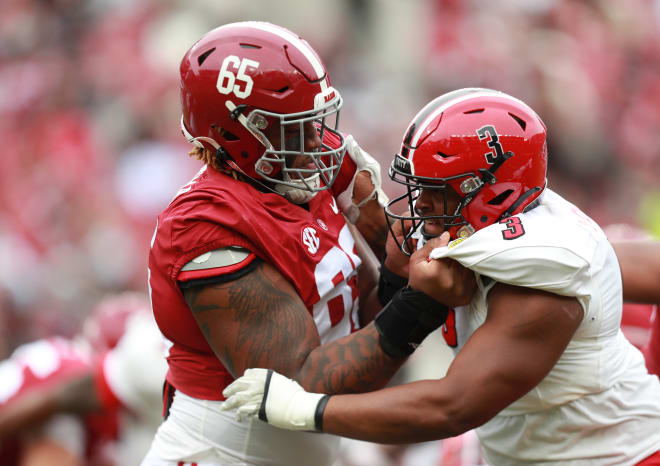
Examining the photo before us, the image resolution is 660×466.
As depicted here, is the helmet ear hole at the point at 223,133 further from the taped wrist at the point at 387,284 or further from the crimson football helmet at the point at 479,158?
the taped wrist at the point at 387,284

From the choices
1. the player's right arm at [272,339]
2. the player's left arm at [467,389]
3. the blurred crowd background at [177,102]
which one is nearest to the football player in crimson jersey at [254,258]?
the player's right arm at [272,339]

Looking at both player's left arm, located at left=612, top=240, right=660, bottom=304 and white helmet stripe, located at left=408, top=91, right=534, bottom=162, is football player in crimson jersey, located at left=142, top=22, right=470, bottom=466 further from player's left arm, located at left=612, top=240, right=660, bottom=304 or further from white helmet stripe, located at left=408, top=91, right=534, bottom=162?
player's left arm, located at left=612, top=240, right=660, bottom=304

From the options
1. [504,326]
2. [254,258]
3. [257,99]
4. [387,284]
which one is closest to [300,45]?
[257,99]

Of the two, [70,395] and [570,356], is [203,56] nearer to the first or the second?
[570,356]

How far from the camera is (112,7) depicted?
8555mm

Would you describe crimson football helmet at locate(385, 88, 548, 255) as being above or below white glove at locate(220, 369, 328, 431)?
above

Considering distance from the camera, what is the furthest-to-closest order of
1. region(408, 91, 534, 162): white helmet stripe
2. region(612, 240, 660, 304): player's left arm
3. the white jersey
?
1. region(612, 240, 660, 304): player's left arm
2. region(408, 91, 534, 162): white helmet stripe
3. the white jersey

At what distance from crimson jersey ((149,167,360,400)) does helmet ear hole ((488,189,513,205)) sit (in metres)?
0.57

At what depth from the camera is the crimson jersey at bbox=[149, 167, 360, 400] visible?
261cm

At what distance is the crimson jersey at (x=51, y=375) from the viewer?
3.78 m

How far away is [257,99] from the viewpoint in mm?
2729

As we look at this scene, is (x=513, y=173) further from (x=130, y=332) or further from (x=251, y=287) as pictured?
(x=130, y=332)

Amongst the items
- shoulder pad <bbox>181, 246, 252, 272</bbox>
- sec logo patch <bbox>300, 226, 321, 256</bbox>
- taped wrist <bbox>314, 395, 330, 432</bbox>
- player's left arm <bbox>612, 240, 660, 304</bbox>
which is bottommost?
player's left arm <bbox>612, 240, 660, 304</bbox>

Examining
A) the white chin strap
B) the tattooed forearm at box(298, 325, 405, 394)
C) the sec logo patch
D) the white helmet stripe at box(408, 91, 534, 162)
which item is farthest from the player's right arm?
the white helmet stripe at box(408, 91, 534, 162)
